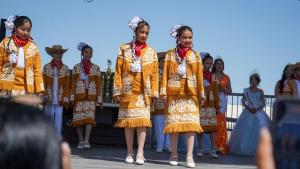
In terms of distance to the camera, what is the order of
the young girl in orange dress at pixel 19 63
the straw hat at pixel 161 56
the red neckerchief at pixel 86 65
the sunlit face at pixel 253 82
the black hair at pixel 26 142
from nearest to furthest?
the black hair at pixel 26 142
the young girl in orange dress at pixel 19 63
the red neckerchief at pixel 86 65
the straw hat at pixel 161 56
the sunlit face at pixel 253 82

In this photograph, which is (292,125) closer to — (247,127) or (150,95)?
(150,95)

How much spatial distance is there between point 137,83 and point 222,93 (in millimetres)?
3383

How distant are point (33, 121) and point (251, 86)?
9.15m

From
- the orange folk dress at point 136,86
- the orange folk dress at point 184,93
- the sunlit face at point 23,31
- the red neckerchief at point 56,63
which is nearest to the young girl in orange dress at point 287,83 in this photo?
the orange folk dress at point 184,93

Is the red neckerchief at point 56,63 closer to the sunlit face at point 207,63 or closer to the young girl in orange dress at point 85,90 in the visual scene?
the young girl in orange dress at point 85,90

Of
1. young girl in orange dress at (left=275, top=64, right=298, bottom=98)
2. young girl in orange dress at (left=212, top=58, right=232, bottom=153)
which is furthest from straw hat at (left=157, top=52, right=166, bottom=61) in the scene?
young girl in orange dress at (left=275, top=64, right=298, bottom=98)

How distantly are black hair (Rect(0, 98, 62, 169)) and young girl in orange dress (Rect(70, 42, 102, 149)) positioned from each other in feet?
27.1

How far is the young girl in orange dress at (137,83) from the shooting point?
255 inches

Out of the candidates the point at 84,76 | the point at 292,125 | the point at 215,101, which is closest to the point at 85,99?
the point at 84,76

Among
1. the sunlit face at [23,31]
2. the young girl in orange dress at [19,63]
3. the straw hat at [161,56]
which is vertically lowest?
the young girl in orange dress at [19,63]

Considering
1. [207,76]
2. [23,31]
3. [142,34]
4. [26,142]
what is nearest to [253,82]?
[207,76]

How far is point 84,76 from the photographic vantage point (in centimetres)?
916

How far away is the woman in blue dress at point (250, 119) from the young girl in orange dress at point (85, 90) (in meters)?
2.72

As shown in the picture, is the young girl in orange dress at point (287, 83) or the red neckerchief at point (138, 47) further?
the young girl in orange dress at point (287, 83)
